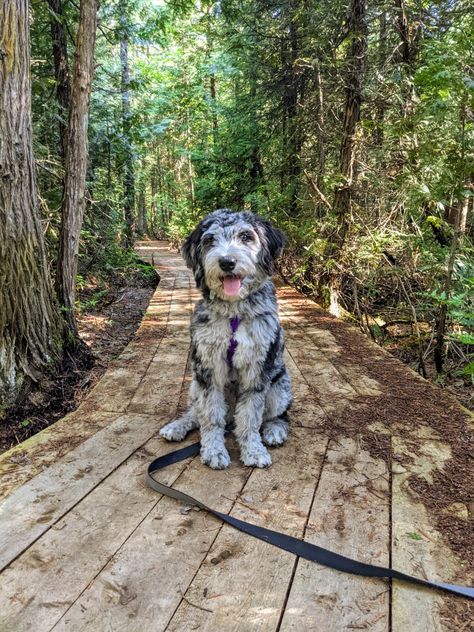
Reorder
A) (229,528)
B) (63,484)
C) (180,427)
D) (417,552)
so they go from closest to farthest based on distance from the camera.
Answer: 1. (417,552)
2. (229,528)
3. (63,484)
4. (180,427)

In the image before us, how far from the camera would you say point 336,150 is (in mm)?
9000

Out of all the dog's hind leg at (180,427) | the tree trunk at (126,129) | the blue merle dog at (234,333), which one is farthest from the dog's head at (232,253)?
the tree trunk at (126,129)

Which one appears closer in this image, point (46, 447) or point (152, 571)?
point (152, 571)

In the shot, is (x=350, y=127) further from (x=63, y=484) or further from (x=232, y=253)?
(x=63, y=484)

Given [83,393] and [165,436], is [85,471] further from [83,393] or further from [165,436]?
[83,393]

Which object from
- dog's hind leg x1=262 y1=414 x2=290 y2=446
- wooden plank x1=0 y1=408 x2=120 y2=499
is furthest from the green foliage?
wooden plank x1=0 y1=408 x2=120 y2=499

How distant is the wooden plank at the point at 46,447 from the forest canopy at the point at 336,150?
72cm

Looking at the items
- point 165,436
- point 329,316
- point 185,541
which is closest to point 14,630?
point 185,541

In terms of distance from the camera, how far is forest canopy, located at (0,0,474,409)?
17.0 ft

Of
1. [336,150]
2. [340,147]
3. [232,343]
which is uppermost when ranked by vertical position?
[336,150]

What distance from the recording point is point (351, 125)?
7.23 metres

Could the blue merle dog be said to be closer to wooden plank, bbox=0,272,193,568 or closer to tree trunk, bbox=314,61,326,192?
wooden plank, bbox=0,272,193,568

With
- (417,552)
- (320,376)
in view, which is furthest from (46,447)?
(320,376)

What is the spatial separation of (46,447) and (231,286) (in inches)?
69.3
